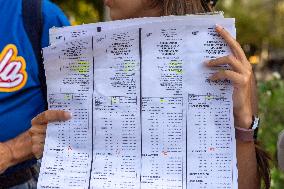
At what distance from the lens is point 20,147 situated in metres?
1.95

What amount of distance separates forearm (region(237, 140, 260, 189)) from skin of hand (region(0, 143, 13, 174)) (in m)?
0.77

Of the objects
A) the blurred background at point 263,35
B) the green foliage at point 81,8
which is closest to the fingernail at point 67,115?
the blurred background at point 263,35

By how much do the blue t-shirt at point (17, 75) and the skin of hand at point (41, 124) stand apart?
0.84 feet

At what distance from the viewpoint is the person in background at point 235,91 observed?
1535 millimetres

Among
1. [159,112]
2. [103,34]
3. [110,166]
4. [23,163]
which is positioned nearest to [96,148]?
[110,166]

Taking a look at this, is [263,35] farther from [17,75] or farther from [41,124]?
[41,124]

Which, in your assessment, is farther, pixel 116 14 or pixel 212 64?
pixel 116 14

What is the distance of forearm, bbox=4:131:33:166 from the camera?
194cm

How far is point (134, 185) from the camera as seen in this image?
1588 mm

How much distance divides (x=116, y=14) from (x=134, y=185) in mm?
502

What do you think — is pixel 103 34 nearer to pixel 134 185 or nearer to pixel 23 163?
pixel 134 185

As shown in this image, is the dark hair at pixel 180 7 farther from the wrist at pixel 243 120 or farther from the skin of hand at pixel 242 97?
the wrist at pixel 243 120

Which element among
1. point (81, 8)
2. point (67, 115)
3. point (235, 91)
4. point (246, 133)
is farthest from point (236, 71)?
point (81, 8)

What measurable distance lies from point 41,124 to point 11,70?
1.15ft
